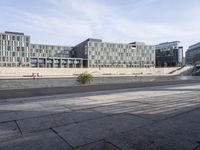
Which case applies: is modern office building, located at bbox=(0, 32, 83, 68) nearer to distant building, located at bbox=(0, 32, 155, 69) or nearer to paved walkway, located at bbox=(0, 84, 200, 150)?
distant building, located at bbox=(0, 32, 155, 69)

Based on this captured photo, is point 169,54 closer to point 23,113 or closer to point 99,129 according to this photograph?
point 23,113

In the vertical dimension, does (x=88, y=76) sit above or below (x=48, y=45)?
below

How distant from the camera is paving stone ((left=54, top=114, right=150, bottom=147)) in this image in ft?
13.9

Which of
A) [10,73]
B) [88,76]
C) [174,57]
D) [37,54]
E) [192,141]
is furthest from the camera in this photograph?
[174,57]

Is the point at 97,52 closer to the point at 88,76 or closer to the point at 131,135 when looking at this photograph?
the point at 88,76

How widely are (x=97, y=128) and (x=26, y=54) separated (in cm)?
11358

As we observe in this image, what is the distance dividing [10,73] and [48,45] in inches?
1977

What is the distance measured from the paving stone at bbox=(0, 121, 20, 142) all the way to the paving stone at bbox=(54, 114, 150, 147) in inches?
39.3

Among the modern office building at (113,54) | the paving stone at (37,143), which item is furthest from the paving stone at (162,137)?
the modern office building at (113,54)

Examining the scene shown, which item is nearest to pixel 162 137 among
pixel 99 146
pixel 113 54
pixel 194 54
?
pixel 99 146

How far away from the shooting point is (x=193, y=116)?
20.2 feet

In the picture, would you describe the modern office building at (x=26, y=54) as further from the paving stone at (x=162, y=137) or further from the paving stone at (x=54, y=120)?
the paving stone at (x=162, y=137)

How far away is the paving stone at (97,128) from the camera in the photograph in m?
4.23

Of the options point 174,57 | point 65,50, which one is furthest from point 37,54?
point 174,57
